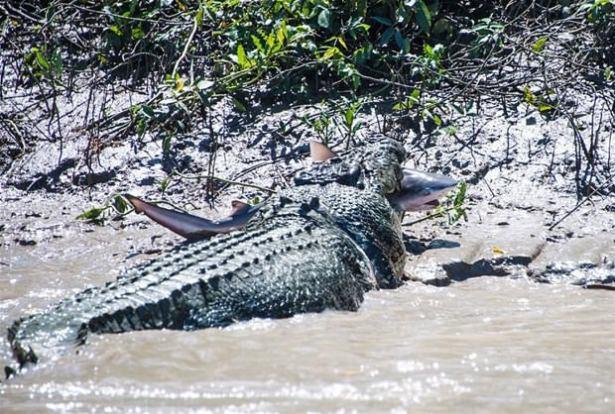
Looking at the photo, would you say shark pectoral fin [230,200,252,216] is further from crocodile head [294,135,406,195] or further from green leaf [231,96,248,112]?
green leaf [231,96,248,112]

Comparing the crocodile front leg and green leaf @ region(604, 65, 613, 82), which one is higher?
green leaf @ region(604, 65, 613, 82)

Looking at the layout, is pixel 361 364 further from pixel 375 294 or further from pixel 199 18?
pixel 199 18

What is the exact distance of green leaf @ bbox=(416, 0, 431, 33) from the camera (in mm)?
7344

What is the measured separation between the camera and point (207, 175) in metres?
6.75

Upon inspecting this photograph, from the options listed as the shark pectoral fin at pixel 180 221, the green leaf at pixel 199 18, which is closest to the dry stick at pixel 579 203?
the shark pectoral fin at pixel 180 221

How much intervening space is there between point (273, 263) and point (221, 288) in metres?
0.37

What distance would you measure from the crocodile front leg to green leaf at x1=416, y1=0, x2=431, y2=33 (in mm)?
2375

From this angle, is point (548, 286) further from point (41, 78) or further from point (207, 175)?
point (41, 78)

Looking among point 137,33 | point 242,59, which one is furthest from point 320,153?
point 137,33

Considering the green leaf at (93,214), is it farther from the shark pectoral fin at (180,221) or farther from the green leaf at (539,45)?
the green leaf at (539,45)

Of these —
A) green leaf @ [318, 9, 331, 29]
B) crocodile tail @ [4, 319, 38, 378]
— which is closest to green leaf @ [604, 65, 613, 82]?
green leaf @ [318, 9, 331, 29]

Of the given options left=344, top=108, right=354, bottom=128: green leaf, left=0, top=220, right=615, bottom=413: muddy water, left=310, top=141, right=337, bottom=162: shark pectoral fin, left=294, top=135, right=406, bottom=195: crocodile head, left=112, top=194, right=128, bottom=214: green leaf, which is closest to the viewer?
left=0, top=220, right=615, bottom=413: muddy water

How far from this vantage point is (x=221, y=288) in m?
4.60


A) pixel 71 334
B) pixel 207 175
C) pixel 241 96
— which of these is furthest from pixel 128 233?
pixel 71 334
